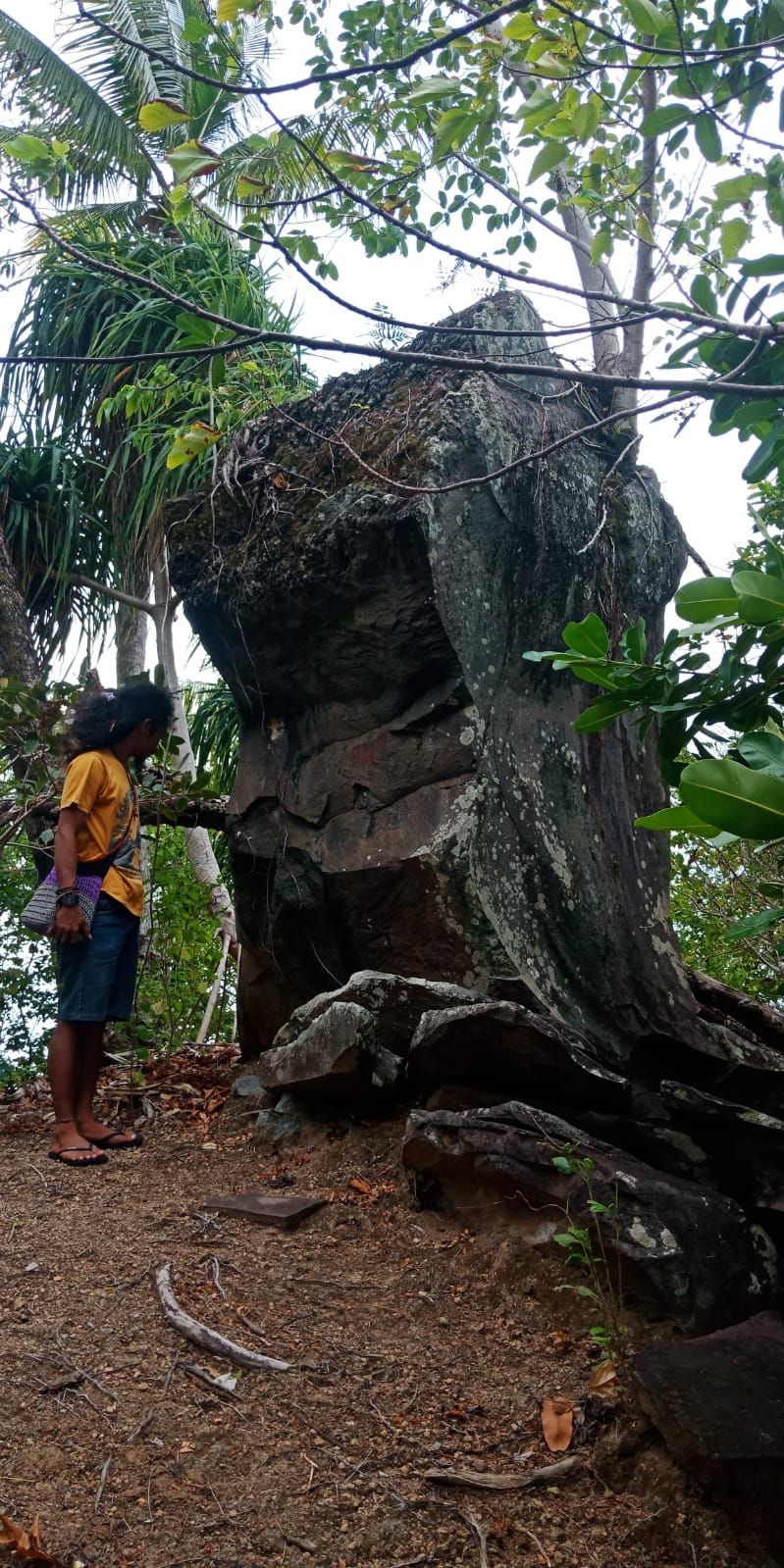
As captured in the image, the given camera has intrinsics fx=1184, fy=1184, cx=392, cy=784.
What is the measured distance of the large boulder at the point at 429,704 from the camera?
3809 mm

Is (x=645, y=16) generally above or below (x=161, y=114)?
above

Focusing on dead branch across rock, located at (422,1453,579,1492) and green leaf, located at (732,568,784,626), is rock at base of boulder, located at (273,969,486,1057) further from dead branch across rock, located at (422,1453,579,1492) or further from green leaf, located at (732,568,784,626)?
green leaf, located at (732,568,784,626)

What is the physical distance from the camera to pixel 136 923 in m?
4.05

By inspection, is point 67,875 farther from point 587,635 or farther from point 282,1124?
point 587,635

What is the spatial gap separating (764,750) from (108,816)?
2.56m

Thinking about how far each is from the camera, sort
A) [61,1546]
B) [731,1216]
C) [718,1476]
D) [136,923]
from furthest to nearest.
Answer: [136,923], [731,1216], [718,1476], [61,1546]

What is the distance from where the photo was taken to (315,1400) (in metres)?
2.34

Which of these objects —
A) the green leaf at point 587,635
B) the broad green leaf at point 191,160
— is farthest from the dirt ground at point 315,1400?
the broad green leaf at point 191,160

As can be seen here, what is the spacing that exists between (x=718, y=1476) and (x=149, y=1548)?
3.24ft

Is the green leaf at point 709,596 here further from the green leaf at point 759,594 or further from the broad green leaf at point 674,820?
the broad green leaf at point 674,820

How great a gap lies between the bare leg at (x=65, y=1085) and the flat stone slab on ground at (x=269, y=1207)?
72cm

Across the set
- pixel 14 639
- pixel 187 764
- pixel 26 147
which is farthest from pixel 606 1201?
pixel 187 764

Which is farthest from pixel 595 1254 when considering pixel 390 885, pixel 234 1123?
pixel 234 1123

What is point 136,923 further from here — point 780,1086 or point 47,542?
point 47,542
